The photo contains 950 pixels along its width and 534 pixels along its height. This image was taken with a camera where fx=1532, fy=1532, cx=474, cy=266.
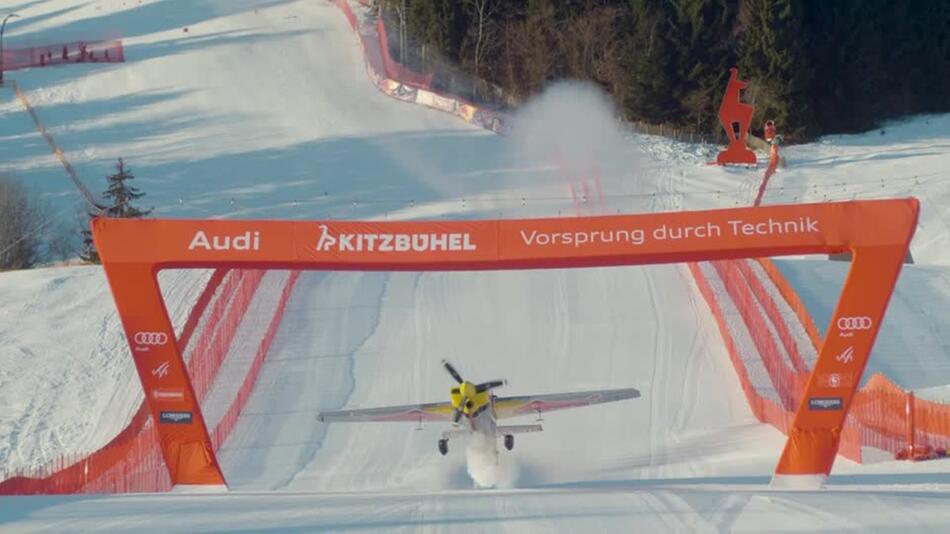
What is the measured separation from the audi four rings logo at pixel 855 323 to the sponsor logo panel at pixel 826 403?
92 cm

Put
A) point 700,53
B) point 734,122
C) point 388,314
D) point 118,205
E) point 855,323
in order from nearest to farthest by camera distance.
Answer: point 855,323, point 388,314, point 118,205, point 734,122, point 700,53

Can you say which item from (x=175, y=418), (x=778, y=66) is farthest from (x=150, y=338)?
(x=778, y=66)

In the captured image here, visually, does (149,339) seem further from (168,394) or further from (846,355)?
(846,355)

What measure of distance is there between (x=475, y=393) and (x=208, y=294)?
7924mm

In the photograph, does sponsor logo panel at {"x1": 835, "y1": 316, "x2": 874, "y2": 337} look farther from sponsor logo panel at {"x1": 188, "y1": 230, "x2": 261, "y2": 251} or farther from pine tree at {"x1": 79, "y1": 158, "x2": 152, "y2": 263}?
pine tree at {"x1": 79, "y1": 158, "x2": 152, "y2": 263}

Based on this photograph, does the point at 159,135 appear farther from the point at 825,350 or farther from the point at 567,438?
the point at 825,350

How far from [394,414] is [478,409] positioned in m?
1.15

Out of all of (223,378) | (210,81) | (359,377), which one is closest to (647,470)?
(359,377)

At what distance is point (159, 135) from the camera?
→ 160 ft

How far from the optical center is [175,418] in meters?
19.2

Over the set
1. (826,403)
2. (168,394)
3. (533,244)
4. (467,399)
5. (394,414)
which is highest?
(533,244)

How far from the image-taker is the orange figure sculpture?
44.5 meters

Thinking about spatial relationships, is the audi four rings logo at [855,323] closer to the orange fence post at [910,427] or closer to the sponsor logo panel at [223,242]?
the orange fence post at [910,427]

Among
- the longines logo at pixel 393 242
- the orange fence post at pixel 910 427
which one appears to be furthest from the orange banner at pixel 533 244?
the orange fence post at pixel 910 427
